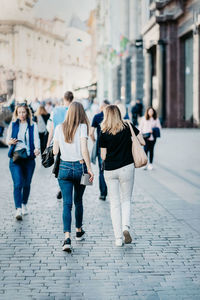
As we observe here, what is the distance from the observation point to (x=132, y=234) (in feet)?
24.7

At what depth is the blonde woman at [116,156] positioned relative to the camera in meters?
6.89

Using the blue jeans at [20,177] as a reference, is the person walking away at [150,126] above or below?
above

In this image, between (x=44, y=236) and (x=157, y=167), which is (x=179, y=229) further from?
(x=157, y=167)

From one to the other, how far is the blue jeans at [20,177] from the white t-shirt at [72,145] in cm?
196

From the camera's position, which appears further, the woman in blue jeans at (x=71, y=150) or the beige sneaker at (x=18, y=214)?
the beige sneaker at (x=18, y=214)

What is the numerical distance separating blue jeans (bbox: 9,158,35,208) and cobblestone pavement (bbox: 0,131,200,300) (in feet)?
0.96

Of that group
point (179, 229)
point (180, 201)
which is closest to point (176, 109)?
point (180, 201)

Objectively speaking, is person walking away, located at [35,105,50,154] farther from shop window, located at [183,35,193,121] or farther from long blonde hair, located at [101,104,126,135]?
shop window, located at [183,35,193,121]

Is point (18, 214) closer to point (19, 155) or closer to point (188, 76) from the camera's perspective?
point (19, 155)

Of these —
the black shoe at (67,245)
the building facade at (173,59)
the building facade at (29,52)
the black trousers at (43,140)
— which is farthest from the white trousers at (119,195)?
the building facade at (29,52)

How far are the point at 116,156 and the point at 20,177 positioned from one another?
2.16 meters

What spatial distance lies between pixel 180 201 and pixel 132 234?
265 cm

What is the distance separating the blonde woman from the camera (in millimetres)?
6887

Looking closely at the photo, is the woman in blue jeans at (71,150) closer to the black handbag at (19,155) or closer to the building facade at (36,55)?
the black handbag at (19,155)
